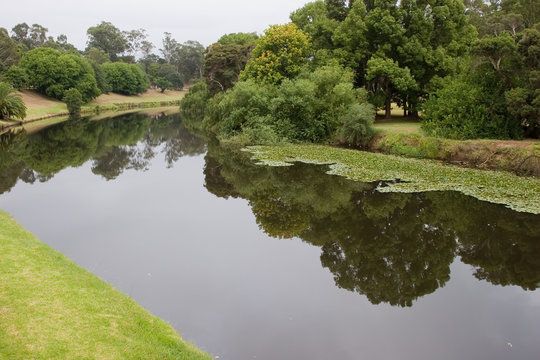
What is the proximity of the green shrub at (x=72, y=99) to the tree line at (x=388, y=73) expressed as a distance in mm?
38571

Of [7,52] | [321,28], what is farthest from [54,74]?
[321,28]

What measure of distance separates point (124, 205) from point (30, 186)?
21.2 feet

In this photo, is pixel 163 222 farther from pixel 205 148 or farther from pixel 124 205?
pixel 205 148

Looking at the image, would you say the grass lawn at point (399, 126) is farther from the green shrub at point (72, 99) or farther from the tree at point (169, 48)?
the tree at point (169, 48)

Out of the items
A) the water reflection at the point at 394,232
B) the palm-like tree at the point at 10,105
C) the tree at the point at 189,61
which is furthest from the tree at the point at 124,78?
the water reflection at the point at 394,232

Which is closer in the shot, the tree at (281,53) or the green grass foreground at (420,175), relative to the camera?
the green grass foreground at (420,175)

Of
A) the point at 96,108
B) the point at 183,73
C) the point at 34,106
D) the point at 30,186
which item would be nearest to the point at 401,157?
the point at 30,186

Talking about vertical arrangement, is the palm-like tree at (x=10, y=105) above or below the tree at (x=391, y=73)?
below

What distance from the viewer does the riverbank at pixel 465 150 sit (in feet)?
70.5

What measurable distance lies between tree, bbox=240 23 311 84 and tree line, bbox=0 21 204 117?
3122 centimetres

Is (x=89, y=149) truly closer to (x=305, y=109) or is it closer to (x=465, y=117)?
(x=305, y=109)

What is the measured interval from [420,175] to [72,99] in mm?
61775

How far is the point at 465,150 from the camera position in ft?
79.4

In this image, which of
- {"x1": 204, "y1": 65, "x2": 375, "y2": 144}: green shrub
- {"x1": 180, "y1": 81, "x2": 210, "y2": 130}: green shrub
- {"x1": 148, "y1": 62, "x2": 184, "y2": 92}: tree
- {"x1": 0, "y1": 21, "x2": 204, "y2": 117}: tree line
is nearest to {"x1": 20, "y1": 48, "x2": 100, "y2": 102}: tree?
{"x1": 0, "y1": 21, "x2": 204, "y2": 117}: tree line
